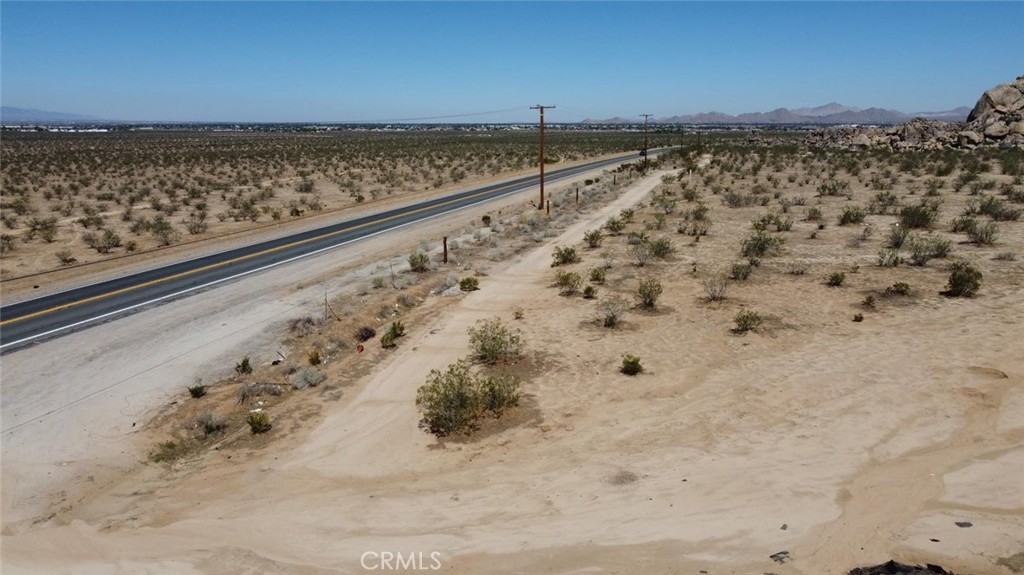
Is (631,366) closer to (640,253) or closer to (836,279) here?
(836,279)

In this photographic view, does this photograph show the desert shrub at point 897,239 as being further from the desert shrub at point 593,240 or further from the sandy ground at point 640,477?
the desert shrub at point 593,240

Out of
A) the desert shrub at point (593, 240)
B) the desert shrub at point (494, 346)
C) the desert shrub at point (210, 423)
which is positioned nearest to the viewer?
the desert shrub at point (210, 423)

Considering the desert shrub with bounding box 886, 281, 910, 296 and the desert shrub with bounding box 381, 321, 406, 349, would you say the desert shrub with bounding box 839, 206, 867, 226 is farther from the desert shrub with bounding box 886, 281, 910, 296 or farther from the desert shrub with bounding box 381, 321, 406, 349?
the desert shrub with bounding box 381, 321, 406, 349

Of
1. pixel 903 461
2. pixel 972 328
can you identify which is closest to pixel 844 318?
pixel 972 328

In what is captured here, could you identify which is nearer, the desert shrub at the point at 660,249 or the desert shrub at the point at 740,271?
the desert shrub at the point at 740,271

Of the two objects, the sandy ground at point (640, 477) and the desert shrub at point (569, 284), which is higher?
the desert shrub at point (569, 284)

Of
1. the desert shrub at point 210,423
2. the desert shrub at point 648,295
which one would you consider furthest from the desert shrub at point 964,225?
the desert shrub at point 210,423

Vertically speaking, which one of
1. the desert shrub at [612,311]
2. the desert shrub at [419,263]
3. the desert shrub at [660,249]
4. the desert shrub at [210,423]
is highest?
the desert shrub at [660,249]
